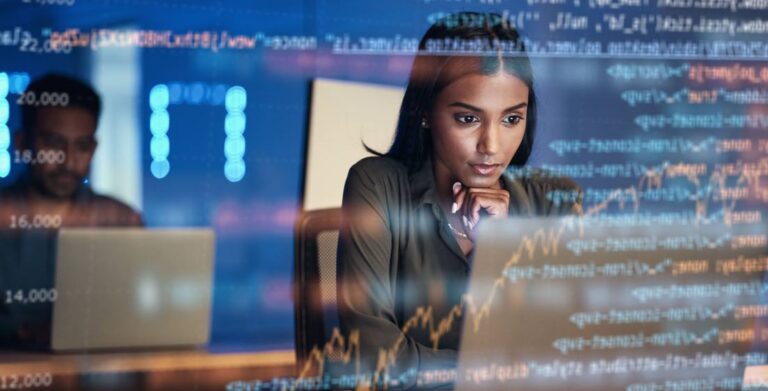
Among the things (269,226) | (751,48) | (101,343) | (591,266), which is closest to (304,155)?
(269,226)

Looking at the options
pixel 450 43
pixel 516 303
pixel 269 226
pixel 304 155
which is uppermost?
pixel 450 43

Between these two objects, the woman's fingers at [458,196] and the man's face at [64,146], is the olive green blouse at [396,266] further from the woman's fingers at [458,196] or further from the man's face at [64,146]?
the man's face at [64,146]

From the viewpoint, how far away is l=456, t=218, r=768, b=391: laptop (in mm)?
1618

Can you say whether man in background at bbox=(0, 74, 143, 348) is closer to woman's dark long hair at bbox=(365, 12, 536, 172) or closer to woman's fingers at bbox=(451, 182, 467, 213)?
woman's dark long hair at bbox=(365, 12, 536, 172)

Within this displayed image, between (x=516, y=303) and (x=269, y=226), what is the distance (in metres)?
0.42

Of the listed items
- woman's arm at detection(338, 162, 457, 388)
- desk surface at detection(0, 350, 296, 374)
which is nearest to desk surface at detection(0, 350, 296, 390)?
desk surface at detection(0, 350, 296, 374)

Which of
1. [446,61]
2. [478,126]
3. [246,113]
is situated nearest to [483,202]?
[478,126]

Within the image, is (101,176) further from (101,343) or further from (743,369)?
(743,369)

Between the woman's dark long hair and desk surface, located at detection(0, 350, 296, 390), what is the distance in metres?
0.36

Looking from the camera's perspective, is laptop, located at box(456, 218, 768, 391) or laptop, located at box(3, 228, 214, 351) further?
laptop, located at box(456, 218, 768, 391)

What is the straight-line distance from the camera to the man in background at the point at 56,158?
53.6 inches

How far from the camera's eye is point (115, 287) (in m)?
1.41

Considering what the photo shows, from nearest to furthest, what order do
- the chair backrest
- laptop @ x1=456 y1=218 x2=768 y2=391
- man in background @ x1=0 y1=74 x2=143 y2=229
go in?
man in background @ x1=0 y1=74 x2=143 y2=229 → the chair backrest → laptop @ x1=456 y1=218 x2=768 y2=391

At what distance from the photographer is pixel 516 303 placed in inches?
64.0
